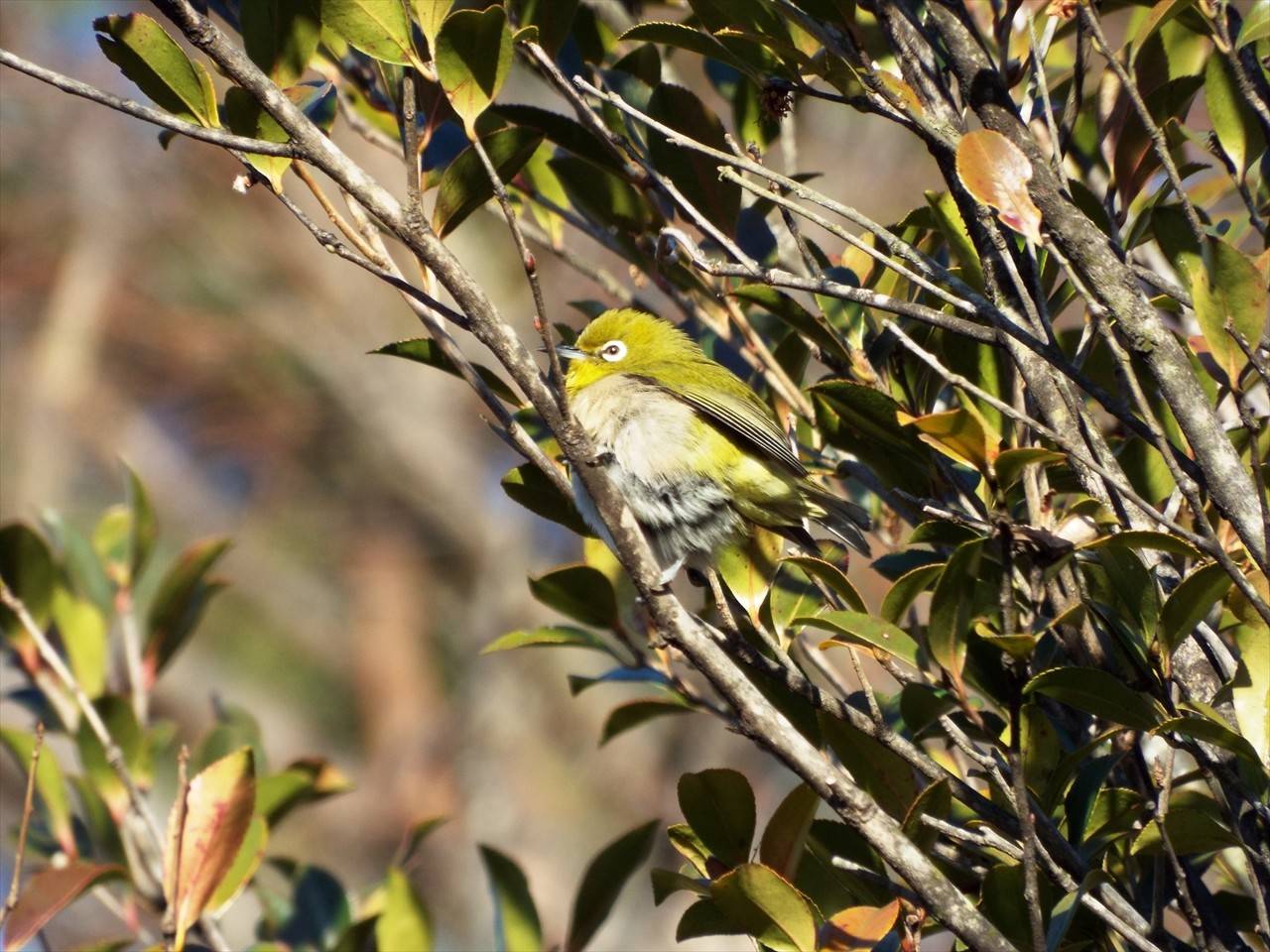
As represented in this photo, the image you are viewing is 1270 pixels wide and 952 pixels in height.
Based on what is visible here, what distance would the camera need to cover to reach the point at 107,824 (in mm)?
2764

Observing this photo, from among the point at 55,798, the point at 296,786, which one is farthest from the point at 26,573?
the point at 296,786

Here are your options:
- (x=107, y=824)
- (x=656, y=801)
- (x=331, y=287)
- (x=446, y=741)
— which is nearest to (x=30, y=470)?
(x=331, y=287)

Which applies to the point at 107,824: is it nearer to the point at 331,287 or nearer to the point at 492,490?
the point at 492,490

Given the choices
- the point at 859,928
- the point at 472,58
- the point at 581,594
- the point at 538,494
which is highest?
the point at 472,58

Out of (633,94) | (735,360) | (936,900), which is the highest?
(633,94)

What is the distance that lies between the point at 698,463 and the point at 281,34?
1516 mm

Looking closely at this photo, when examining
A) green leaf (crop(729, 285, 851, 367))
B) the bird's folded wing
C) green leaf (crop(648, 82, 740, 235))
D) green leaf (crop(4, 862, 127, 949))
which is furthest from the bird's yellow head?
green leaf (crop(4, 862, 127, 949))

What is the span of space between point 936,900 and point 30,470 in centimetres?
1000

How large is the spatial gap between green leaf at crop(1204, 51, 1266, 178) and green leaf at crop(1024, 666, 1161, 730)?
102 cm

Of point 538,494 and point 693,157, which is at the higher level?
point 693,157

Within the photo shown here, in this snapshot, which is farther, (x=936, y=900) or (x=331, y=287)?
(x=331, y=287)

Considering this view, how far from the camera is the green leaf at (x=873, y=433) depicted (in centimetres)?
197

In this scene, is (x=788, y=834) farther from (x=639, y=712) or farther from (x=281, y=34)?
(x=281, y=34)

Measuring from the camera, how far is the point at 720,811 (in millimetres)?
1926
